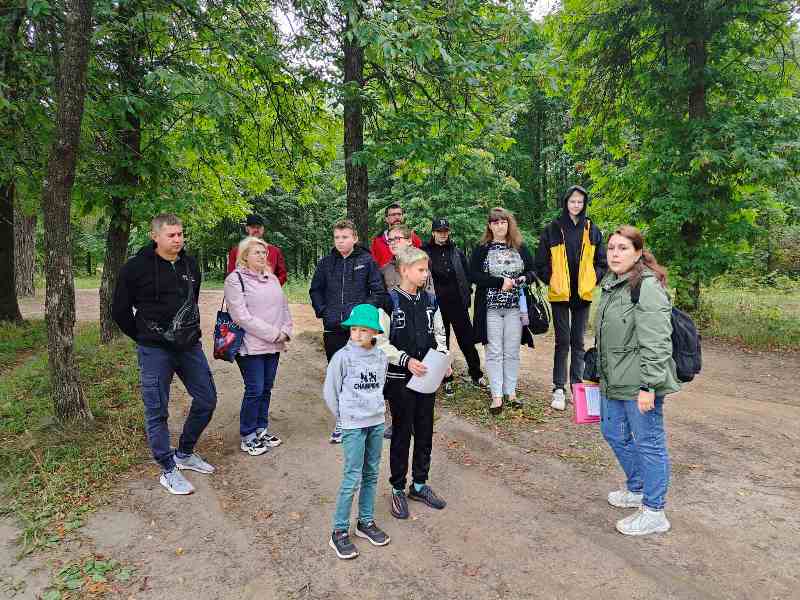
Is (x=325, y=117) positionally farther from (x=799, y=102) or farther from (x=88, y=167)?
(x=799, y=102)

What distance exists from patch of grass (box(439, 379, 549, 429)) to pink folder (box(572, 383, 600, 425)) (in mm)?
1642

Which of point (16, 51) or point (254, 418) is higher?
point (16, 51)

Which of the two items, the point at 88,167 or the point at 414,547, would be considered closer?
the point at 414,547

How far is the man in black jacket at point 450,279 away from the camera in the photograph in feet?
19.9

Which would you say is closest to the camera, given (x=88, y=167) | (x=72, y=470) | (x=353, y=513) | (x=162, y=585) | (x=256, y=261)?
(x=162, y=585)

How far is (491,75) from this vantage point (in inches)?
235

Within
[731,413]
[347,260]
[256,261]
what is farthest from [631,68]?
[256,261]

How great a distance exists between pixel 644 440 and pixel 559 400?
8.51ft

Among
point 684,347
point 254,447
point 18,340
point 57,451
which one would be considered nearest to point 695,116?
point 684,347

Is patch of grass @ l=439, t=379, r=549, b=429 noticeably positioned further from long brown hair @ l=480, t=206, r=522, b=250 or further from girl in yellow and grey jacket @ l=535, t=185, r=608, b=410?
long brown hair @ l=480, t=206, r=522, b=250

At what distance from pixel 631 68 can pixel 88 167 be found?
390 inches

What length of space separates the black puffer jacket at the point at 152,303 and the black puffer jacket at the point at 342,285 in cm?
125

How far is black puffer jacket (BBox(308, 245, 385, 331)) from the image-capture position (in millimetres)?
5098

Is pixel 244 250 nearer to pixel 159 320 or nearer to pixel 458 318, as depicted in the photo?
pixel 159 320
